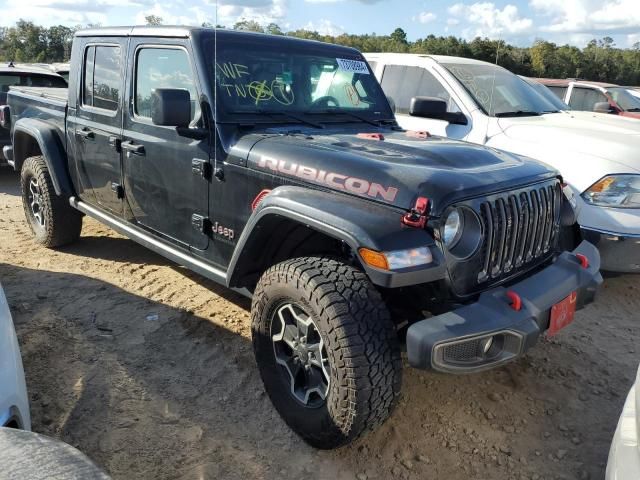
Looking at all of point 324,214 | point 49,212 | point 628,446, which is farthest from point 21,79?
point 628,446

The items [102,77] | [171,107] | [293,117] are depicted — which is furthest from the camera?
[102,77]

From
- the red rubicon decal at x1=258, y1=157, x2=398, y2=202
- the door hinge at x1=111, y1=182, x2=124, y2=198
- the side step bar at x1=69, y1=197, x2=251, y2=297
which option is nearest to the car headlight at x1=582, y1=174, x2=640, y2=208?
the red rubicon decal at x1=258, y1=157, x2=398, y2=202

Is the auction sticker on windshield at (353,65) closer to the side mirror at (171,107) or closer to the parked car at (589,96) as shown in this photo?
the side mirror at (171,107)

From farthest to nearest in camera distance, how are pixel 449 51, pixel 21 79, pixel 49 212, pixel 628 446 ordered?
1. pixel 449 51
2. pixel 21 79
3. pixel 49 212
4. pixel 628 446

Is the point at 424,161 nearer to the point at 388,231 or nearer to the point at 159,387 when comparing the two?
the point at 388,231

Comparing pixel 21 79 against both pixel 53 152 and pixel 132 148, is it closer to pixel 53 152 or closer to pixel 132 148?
pixel 53 152

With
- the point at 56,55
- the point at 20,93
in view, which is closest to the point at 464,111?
the point at 20,93

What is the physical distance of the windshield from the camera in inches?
408

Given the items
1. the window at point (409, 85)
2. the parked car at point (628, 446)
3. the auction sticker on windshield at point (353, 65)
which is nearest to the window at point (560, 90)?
the window at point (409, 85)

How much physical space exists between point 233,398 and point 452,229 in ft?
5.05

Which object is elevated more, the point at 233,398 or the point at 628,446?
the point at 628,446

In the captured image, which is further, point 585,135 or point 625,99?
point 625,99

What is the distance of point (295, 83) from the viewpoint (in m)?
3.63

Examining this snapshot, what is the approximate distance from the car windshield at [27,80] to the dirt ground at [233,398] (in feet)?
15.8
